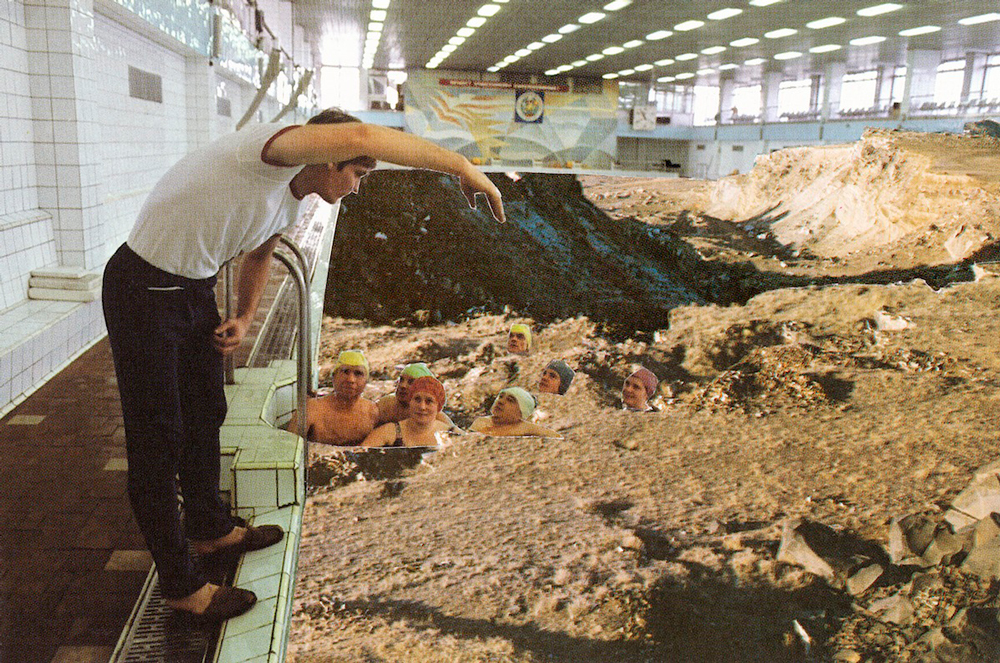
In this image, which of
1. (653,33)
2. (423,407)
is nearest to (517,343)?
(423,407)

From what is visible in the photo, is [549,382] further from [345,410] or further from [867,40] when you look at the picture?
[867,40]

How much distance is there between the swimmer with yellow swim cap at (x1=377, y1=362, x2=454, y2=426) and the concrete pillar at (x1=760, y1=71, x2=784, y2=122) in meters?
14.4

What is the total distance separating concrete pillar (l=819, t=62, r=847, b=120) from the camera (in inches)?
483

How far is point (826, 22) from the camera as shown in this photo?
29.6 feet

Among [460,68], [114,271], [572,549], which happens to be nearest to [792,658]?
[572,549]

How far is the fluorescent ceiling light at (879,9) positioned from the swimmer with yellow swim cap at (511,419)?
23.6ft

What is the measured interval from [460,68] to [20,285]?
1446 centimetres

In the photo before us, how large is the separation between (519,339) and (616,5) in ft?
21.1

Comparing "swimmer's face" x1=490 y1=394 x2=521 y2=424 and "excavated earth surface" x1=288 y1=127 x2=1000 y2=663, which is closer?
"excavated earth surface" x1=288 y1=127 x2=1000 y2=663

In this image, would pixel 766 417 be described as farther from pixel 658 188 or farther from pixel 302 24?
pixel 302 24

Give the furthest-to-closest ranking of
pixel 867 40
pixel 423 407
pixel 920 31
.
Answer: pixel 867 40 → pixel 920 31 → pixel 423 407

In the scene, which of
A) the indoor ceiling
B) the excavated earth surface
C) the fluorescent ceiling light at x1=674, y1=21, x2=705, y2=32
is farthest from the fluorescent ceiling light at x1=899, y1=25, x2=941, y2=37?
the excavated earth surface

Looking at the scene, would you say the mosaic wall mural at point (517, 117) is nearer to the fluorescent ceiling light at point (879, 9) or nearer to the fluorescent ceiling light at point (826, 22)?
the fluorescent ceiling light at point (826, 22)

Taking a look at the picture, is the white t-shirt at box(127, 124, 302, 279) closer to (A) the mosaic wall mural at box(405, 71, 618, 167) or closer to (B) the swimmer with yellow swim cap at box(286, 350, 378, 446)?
(B) the swimmer with yellow swim cap at box(286, 350, 378, 446)
